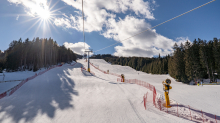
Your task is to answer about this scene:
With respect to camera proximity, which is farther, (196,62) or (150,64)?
(150,64)

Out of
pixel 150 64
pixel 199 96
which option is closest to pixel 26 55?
pixel 199 96

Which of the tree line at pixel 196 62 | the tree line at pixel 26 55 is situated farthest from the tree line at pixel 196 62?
the tree line at pixel 26 55

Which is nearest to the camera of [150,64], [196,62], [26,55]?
[196,62]

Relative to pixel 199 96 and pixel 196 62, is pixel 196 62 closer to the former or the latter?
pixel 196 62

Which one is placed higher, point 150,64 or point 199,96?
point 150,64

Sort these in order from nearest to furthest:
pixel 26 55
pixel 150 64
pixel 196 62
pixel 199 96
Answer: pixel 199 96 → pixel 196 62 → pixel 26 55 → pixel 150 64

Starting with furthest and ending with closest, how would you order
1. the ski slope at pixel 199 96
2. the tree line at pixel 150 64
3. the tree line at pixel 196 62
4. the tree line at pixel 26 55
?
the tree line at pixel 150 64, the tree line at pixel 26 55, the tree line at pixel 196 62, the ski slope at pixel 199 96

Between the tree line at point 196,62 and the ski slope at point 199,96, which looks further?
the tree line at point 196,62

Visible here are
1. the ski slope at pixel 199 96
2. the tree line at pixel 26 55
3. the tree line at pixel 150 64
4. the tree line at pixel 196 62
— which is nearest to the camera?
the ski slope at pixel 199 96

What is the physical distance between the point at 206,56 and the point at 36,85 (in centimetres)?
4611

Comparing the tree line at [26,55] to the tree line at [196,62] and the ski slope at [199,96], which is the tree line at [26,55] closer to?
the ski slope at [199,96]

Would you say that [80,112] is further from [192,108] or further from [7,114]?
[192,108]

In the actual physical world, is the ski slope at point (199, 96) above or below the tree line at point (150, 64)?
below

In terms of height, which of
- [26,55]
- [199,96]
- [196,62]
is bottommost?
[199,96]
